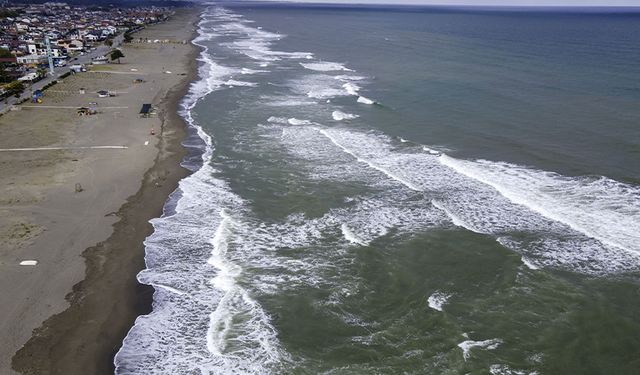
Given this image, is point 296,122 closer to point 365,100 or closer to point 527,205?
point 365,100

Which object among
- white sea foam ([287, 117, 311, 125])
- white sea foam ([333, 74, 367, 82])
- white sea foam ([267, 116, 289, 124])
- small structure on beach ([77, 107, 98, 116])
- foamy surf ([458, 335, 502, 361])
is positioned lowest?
foamy surf ([458, 335, 502, 361])

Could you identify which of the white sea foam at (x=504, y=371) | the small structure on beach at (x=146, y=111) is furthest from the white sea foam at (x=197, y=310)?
the small structure on beach at (x=146, y=111)

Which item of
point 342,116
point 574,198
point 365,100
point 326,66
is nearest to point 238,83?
point 326,66

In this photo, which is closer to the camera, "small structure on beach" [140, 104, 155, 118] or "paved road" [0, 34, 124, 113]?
"small structure on beach" [140, 104, 155, 118]

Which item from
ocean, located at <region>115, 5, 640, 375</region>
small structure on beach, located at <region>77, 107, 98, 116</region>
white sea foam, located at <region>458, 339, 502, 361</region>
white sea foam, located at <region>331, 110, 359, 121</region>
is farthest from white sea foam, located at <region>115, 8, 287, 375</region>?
small structure on beach, located at <region>77, 107, 98, 116</region>

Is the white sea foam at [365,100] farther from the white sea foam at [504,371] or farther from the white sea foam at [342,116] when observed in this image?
the white sea foam at [504,371]

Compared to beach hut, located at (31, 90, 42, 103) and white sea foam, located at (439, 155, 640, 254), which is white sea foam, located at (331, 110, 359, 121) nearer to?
white sea foam, located at (439, 155, 640, 254)
